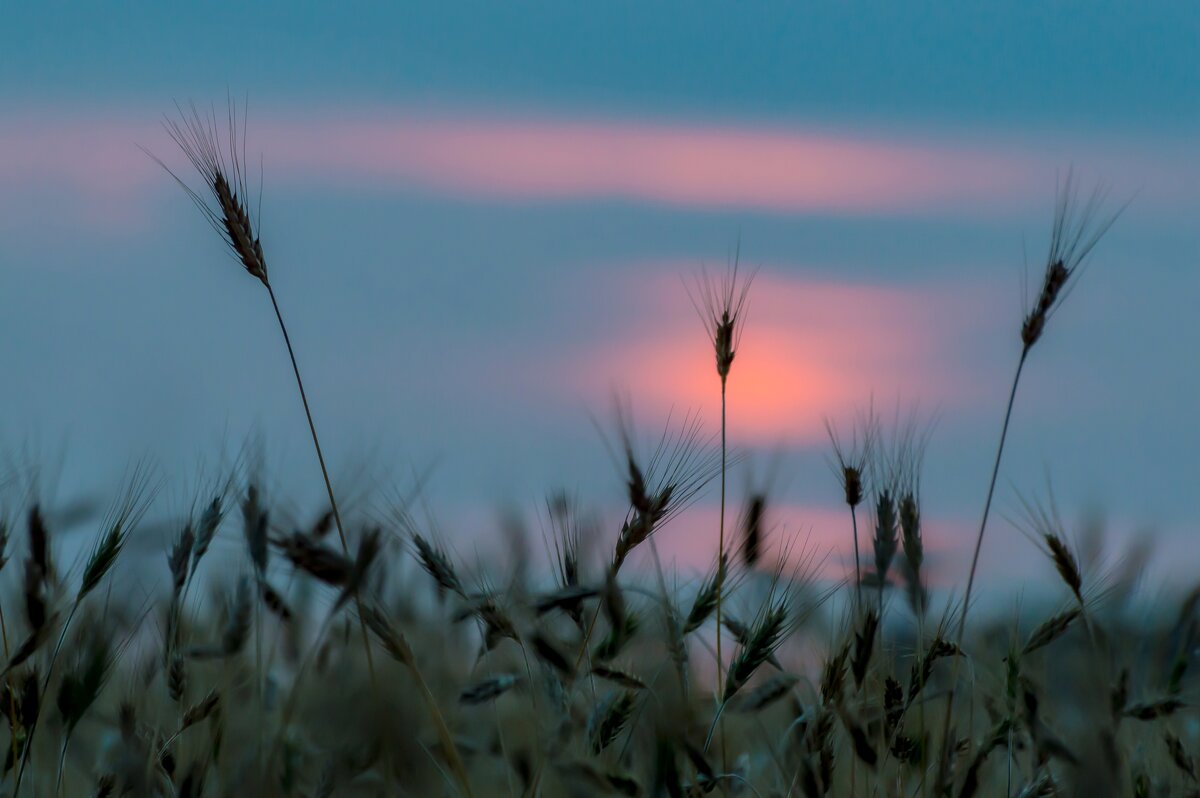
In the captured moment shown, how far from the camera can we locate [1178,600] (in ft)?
10.3

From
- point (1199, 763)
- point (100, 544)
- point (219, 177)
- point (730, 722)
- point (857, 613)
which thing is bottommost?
point (730, 722)

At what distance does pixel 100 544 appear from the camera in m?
2.67

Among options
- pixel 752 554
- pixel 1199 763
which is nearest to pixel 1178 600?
pixel 1199 763

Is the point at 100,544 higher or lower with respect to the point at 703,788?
higher

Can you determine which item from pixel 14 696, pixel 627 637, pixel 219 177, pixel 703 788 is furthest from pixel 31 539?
pixel 703 788

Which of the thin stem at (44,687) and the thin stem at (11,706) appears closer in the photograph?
the thin stem at (44,687)

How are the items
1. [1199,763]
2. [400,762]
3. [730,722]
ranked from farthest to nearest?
[730,722], [1199,763], [400,762]

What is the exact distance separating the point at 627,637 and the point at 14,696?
1.30m

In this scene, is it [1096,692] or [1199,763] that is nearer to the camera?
[1096,692]

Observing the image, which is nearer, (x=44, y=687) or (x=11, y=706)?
(x=44, y=687)

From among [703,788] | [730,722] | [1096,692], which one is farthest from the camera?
[730,722]

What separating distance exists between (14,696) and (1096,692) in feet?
7.10

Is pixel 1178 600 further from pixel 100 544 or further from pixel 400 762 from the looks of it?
pixel 100 544

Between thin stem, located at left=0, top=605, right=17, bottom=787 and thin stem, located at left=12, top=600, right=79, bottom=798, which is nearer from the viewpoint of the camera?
thin stem, located at left=12, top=600, right=79, bottom=798
